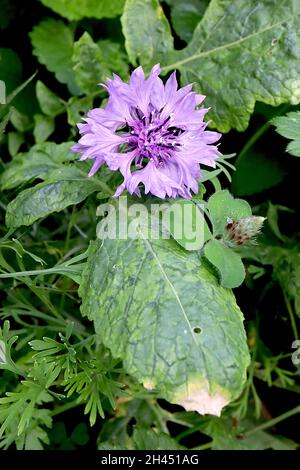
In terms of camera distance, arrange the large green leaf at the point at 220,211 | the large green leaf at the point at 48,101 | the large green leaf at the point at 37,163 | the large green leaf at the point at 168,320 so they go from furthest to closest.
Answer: the large green leaf at the point at 48,101 < the large green leaf at the point at 37,163 < the large green leaf at the point at 220,211 < the large green leaf at the point at 168,320

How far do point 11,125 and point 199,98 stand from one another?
0.67 metres

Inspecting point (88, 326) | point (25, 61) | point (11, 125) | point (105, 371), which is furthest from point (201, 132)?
point (25, 61)

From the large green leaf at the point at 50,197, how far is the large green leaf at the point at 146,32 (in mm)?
341

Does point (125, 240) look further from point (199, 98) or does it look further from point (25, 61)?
point (25, 61)

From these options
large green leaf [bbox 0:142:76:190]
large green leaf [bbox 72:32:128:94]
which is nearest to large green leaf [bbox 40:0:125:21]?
large green leaf [bbox 72:32:128:94]

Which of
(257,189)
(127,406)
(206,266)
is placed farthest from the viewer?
(257,189)

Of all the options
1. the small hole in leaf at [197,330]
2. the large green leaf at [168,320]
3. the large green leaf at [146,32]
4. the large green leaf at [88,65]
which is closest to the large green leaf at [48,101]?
the large green leaf at [88,65]

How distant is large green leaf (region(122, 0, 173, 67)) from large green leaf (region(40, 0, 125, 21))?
162 millimetres

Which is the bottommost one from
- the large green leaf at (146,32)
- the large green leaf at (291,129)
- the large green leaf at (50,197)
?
the large green leaf at (50,197)

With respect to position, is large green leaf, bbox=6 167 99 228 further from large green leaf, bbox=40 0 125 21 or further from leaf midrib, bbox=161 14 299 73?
large green leaf, bbox=40 0 125 21

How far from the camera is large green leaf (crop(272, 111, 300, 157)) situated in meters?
1.02

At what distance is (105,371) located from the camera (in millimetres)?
1014

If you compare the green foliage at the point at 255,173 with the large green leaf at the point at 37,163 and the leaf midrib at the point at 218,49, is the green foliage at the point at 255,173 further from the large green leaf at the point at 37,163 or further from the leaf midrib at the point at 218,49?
the large green leaf at the point at 37,163

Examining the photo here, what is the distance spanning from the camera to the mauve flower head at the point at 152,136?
0.93 meters
